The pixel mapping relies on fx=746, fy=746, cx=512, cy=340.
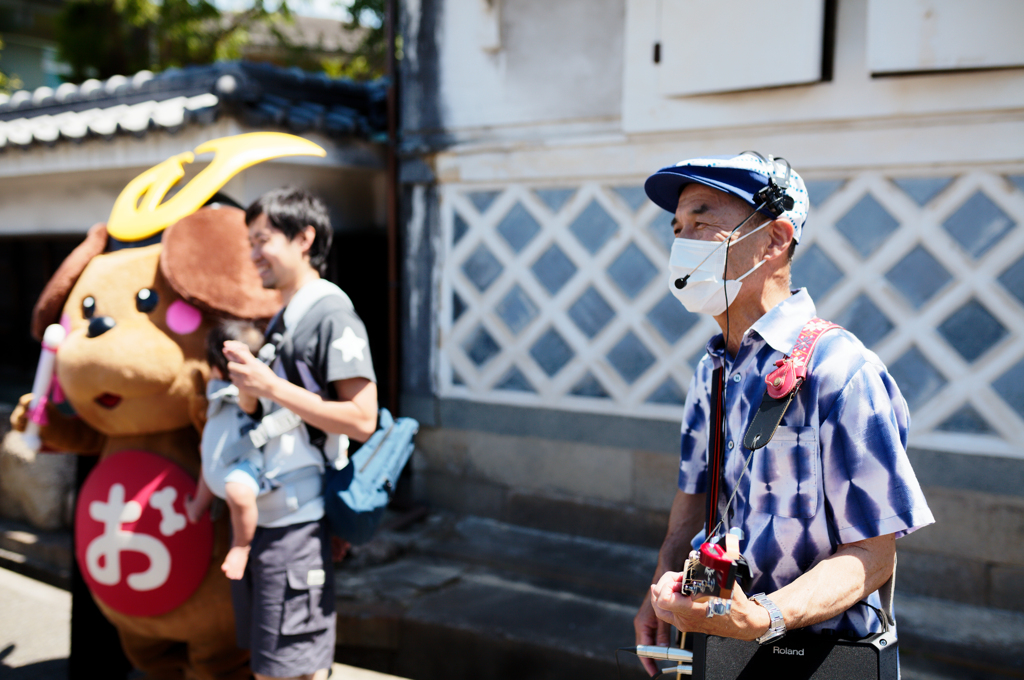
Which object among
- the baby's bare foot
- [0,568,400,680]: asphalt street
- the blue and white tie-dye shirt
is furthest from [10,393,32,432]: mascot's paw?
the blue and white tie-dye shirt

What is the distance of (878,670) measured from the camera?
5.14ft

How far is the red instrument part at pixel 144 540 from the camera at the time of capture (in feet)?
9.51

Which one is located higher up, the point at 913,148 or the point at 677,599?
the point at 913,148

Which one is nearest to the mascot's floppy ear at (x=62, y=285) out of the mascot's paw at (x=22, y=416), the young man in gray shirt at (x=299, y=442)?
the mascot's paw at (x=22, y=416)

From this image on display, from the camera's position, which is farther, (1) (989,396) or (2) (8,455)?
(2) (8,455)

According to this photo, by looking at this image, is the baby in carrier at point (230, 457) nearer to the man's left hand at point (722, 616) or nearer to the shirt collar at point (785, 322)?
the man's left hand at point (722, 616)

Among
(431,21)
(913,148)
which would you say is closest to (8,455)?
(431,21)

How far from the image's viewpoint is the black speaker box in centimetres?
157

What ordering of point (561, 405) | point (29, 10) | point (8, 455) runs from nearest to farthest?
point (561, 405) < point (8, 455) < point (29, 10)

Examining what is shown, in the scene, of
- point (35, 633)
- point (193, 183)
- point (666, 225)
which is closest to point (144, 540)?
point (193, 183)

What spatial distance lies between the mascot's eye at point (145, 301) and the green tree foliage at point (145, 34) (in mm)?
→ 10839

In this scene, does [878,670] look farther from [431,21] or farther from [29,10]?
[29,10]

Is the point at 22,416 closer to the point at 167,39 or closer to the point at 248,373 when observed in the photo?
the point at 248,373

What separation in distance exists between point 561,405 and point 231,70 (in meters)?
3.24
